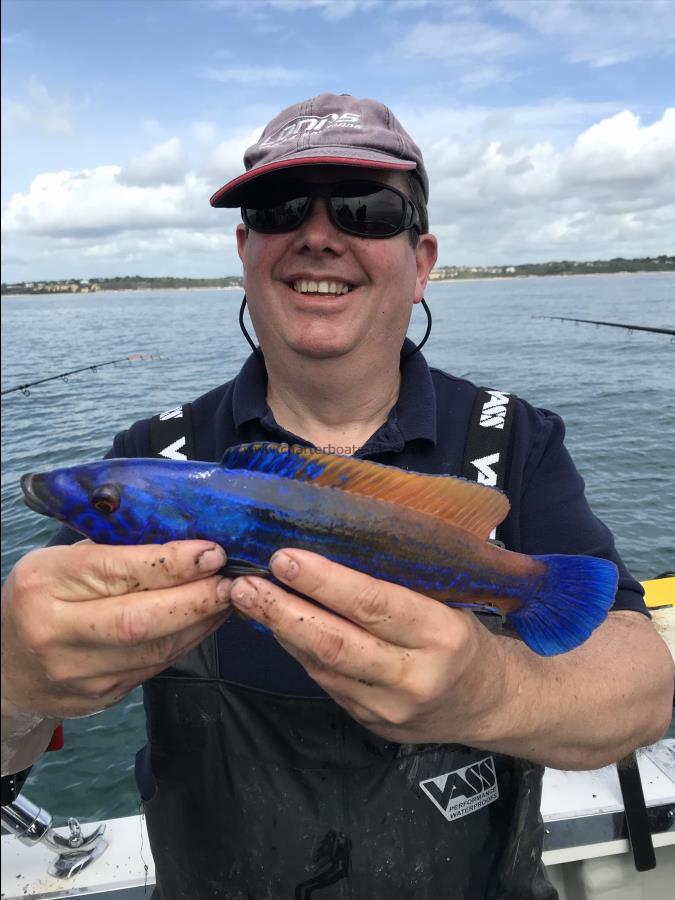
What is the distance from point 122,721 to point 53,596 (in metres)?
7.62

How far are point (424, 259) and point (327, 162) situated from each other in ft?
3.21

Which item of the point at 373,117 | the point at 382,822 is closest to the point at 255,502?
Result: the point at 382,822

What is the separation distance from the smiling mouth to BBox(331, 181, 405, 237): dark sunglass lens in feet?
0.87

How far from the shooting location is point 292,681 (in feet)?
9.49

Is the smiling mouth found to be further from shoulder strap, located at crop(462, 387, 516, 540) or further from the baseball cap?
shoulder strap, located at crop(462, 387, 516, 540)

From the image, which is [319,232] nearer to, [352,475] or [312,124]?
[312,124]

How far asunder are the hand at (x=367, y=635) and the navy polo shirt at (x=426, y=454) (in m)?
0.92

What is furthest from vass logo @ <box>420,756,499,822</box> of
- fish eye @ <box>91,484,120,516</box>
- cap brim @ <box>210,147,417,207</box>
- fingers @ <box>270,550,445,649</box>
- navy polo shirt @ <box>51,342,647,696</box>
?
cap brim @ <box>210,147,417,207</box>

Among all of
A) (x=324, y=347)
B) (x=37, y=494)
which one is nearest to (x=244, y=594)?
(x=37, y=494)

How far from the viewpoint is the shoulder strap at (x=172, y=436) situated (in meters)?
3.28

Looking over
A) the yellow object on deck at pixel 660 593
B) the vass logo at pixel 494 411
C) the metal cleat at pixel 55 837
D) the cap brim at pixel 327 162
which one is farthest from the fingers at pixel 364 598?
the yellow object on deck at pixel 660 593

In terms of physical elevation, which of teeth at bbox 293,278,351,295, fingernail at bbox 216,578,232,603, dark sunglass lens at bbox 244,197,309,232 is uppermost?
dark sunglass lens at bbox 244,197,309,232

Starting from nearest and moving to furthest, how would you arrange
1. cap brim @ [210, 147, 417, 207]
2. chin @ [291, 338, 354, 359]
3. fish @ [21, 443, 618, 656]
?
fish @ [21, 443, 618, 656], cap brim @ [210, 147, 417, 207], chin @ [291, 338, 354, 359]

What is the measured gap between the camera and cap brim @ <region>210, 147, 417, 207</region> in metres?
2.76
